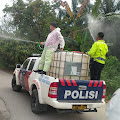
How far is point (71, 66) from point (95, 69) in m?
0.80

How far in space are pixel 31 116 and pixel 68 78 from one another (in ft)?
4.92

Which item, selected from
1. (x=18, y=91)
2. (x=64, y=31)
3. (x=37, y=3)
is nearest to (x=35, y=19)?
(x=37, y=3)

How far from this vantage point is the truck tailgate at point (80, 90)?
4109 mm

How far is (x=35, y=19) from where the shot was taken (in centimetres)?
1930

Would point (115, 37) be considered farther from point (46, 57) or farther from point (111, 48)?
point (46, 57)

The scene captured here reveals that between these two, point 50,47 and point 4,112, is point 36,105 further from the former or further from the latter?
point 50,47

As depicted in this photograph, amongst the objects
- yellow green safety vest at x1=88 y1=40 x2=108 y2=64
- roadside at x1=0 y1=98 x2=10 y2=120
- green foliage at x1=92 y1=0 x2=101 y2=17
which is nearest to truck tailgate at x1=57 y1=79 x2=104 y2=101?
yellow green safety vest at x1=88 y1=40 x2=108 y2=64

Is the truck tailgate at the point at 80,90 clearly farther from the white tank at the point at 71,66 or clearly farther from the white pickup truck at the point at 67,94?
the white tank at the point at 71,66

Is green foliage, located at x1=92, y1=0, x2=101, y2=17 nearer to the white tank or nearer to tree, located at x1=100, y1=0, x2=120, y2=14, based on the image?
tree, located at x1=100, y1=0, x2=120, y2=14

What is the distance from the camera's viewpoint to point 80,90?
13.9 feet

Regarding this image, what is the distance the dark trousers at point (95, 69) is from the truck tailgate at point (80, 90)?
455 mm

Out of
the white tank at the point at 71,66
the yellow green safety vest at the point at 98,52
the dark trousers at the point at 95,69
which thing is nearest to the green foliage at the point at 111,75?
the dark trousers at the point at 95,69

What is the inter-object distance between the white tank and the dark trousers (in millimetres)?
288

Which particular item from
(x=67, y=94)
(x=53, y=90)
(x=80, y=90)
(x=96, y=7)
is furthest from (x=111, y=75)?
(x=53, y=90)
